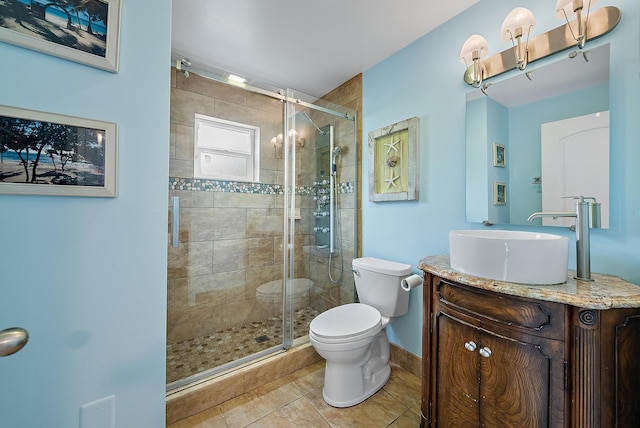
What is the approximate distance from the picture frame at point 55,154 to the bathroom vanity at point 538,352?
1.46 meters

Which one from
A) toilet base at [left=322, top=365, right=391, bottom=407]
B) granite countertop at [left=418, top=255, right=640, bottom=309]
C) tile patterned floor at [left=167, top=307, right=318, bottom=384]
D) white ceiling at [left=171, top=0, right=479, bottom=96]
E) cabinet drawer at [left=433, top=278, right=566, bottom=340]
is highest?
white ceiling at [left=171, top=0, right=479, bottom=96]

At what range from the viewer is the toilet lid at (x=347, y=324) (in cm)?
146

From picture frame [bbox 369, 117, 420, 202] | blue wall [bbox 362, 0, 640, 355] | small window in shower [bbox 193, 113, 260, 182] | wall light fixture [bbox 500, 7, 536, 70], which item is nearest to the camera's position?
blue wall [bbox 362, 0, 640, 355]

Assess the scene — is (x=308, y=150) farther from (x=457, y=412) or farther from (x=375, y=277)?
(x=457, y=412)

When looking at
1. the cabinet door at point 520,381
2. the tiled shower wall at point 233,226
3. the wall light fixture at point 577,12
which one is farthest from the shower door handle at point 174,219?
the wall light fixture at point 577,12

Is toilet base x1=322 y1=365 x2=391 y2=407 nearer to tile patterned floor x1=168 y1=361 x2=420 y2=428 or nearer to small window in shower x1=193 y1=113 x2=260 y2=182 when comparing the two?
tile patterned floor x1=168 y1=361 x2=420 y2=428

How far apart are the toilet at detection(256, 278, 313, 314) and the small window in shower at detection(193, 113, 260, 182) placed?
1.04m

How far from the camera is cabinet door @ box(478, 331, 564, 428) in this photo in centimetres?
84

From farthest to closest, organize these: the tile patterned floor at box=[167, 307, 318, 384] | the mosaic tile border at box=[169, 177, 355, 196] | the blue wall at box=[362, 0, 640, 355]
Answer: the mosaic tile border at box=[169, 177, 355, 196] < the tile patterned floor at box=[167, 307, 318, 384] < the blue wall at box=[362, 0, 640, 355]

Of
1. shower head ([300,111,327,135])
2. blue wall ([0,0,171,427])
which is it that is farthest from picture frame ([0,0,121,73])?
shower head ([300,111,327,135])

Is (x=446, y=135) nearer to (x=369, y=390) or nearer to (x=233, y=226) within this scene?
(x=369, y=390)

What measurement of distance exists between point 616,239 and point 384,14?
67.9 inches

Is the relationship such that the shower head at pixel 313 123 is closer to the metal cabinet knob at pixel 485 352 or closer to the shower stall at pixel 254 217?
the shower stall at pixel 254 217

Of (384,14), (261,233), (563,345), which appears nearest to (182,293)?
(261,233)
